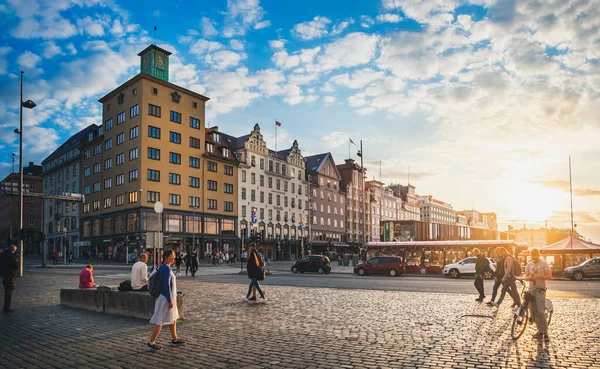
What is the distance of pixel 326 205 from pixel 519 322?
88702 mm

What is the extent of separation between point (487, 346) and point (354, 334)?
268cm

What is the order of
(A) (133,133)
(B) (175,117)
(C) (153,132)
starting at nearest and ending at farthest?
(C) (153,132)
(A) (133,133)
(B) (175,117)

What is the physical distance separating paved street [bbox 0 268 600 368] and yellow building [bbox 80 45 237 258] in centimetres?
4744

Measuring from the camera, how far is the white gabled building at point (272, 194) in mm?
78312

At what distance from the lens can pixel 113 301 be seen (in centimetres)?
1346

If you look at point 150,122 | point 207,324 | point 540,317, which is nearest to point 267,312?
point 207,324

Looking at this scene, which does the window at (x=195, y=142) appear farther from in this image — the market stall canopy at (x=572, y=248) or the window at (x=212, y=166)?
the market stall canopy at (x=572, y=248)

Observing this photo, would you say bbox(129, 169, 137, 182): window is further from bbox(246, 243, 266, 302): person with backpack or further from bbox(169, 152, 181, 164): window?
bbox(246, 243, 266, 302): person with backpack

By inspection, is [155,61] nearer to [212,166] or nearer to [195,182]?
[212,166]

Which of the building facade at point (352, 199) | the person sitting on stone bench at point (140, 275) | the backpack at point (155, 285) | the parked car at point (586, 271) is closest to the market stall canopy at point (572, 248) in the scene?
the parked car at point (586, 271)

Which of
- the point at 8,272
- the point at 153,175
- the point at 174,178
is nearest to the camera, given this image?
the point at 8,272

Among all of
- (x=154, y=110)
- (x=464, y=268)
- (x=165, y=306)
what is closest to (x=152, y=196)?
(x=154, y=110)

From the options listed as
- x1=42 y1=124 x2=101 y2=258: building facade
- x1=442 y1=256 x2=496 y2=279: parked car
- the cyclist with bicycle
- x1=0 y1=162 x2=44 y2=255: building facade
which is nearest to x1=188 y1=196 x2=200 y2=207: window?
x1=42 y1=124 x2=101 y2=258: building facade

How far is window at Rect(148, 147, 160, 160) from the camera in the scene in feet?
202
